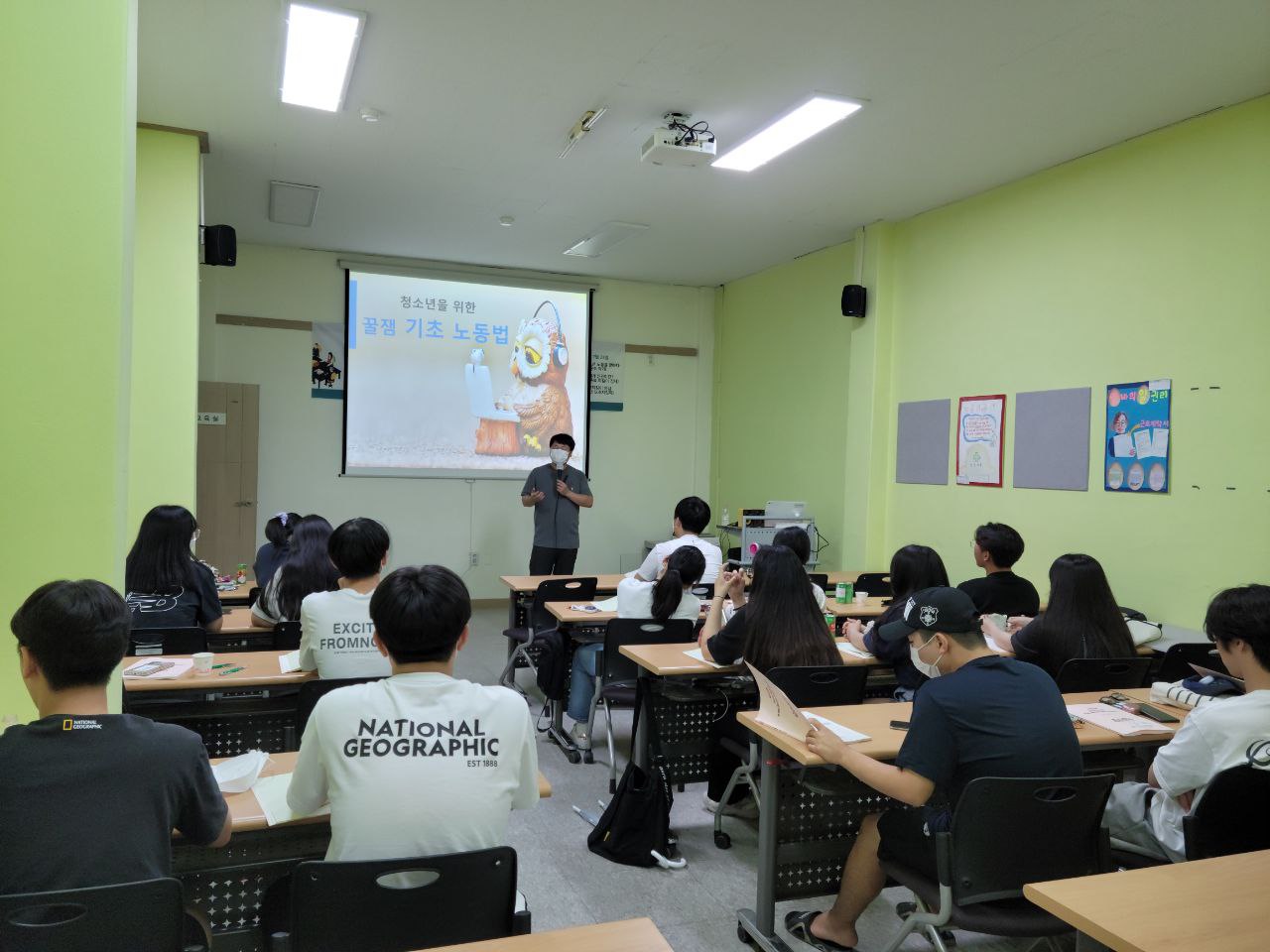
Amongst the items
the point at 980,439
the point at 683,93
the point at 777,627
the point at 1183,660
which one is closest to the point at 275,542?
the point at 777,627

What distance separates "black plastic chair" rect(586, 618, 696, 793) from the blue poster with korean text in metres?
2.59

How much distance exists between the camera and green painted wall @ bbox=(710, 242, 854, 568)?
7.10 meters

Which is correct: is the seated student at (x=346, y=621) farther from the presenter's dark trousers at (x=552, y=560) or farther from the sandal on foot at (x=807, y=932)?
the presenter's dark trousers at (x=552, y=560)

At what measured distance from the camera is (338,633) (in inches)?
109

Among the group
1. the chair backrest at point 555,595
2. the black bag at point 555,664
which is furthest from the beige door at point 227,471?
the black bag at point 555,664

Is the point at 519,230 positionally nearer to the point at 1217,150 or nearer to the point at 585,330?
the point at 585,330

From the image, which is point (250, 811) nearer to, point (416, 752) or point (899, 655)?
point (416, 752)

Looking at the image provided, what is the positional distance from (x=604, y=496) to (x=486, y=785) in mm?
7158

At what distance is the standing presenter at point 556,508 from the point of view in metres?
6.79

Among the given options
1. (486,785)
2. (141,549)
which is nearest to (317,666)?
(141,549)

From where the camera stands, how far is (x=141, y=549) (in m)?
3.38

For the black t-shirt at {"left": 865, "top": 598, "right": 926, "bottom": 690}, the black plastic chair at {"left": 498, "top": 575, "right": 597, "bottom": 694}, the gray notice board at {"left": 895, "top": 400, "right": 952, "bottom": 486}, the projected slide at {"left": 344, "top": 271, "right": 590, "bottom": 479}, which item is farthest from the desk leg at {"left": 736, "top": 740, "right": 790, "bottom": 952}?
the projected slide at {"left": 344, "top": 271, "right": 590, "bottom": 479}

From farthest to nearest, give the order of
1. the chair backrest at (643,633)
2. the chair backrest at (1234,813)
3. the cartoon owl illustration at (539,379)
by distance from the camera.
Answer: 1. the cartoon owl illustration at (539,379)
2. the chair backrest at (643,633)
3. the chair backrest at (1234,813)

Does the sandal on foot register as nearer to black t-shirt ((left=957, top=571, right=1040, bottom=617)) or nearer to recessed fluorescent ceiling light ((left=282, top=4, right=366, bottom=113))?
black t-shirt ((left=957, top=571, right=1040, bottom=617))
